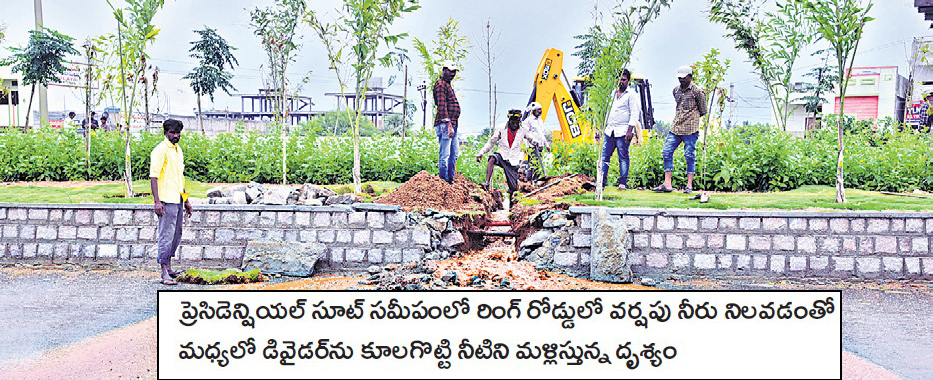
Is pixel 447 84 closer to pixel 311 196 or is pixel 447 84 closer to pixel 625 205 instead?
pixel 311 196

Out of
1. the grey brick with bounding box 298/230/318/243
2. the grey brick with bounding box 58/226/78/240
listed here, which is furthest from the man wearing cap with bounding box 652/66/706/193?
the grey brick with bounding box 58/226/78/240

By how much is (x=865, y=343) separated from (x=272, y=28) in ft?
42.3

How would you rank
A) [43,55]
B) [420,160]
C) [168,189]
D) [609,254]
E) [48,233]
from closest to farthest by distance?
[168,189] < [609,254] < [48,233] < [420,160] < [43,55]

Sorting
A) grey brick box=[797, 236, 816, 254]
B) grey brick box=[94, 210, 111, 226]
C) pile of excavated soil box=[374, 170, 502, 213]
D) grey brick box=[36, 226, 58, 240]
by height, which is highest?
pile of excavated soil box=[374, 170, 502, 213]

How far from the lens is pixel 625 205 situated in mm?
7973

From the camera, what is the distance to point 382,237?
25.6 ft

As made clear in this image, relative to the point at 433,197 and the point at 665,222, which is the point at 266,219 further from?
the point at 665,222

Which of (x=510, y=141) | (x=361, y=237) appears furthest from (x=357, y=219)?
(x=510, y=141)

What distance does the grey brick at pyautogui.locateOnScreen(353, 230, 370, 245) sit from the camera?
782cm

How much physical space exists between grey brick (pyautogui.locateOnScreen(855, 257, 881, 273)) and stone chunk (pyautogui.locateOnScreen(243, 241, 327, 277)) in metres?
5.79

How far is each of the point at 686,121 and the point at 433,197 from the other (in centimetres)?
380

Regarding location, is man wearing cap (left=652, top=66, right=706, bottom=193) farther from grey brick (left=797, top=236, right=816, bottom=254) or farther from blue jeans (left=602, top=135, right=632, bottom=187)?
grey brick (left=797, top=236, right=816, bottom=254)

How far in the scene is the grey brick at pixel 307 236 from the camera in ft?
25.9

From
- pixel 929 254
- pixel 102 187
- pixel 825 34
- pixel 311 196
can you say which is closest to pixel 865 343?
pixel 929 254
